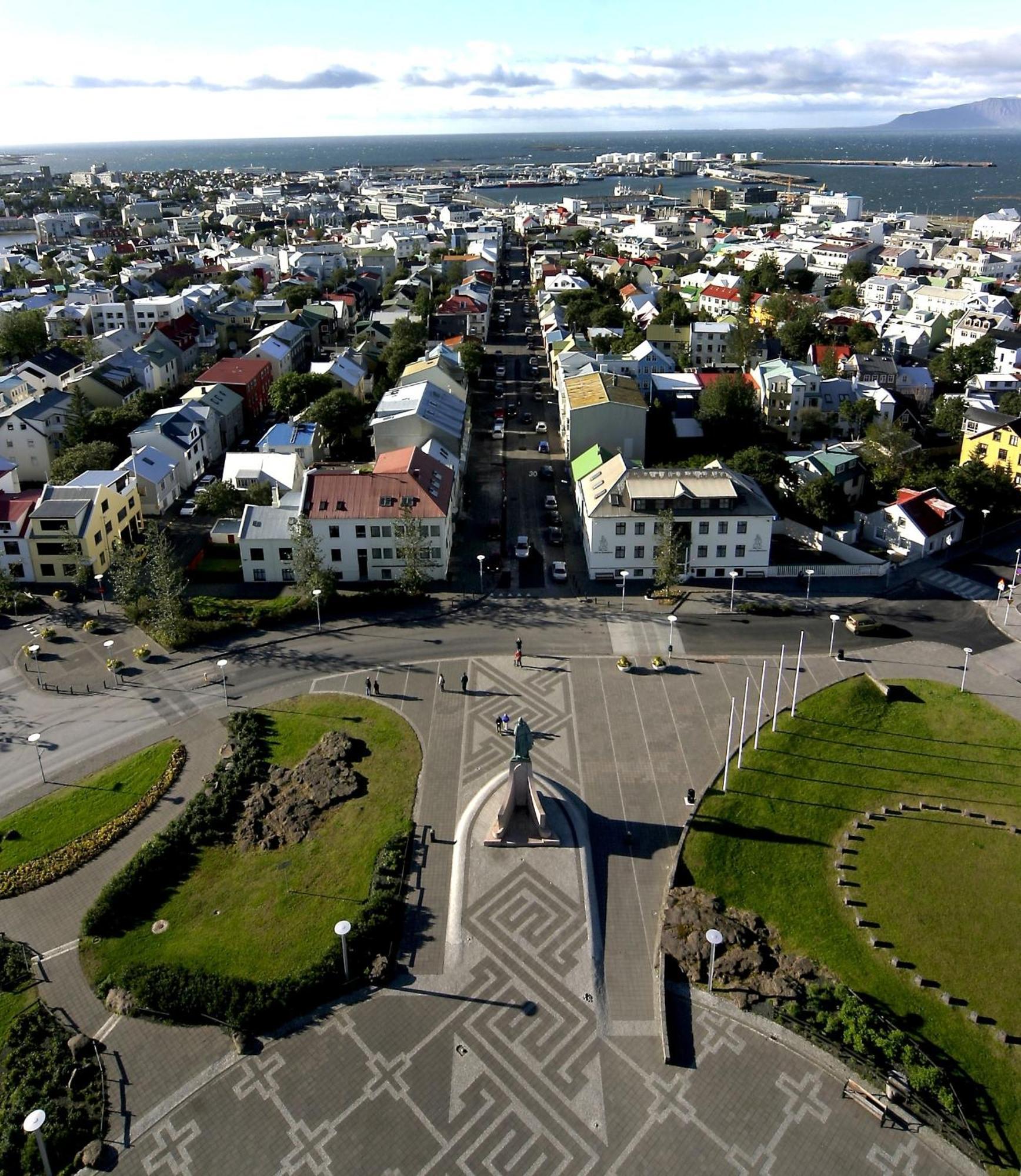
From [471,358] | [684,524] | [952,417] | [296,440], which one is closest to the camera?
[684,524]

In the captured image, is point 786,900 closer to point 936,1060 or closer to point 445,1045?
point 936,1060

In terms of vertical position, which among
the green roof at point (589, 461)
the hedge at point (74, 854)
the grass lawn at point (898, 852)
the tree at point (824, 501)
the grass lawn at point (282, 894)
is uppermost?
the green roof at point (589, 461)

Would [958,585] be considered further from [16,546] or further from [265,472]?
[16,546]

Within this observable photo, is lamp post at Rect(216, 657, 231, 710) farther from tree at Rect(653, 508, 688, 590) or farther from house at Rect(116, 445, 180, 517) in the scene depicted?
tree at Rect(653, 508, 688, 590)

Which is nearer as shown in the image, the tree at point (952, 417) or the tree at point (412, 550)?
the tree at point (412, 550)

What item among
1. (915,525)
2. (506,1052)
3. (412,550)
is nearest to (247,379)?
(412,550)

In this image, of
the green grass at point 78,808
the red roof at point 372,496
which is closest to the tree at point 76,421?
the red roof at point 372,496

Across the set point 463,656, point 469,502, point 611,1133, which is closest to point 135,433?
point 469,502

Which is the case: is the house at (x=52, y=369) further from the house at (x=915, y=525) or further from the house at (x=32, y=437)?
the house at (x=915, y=525)
